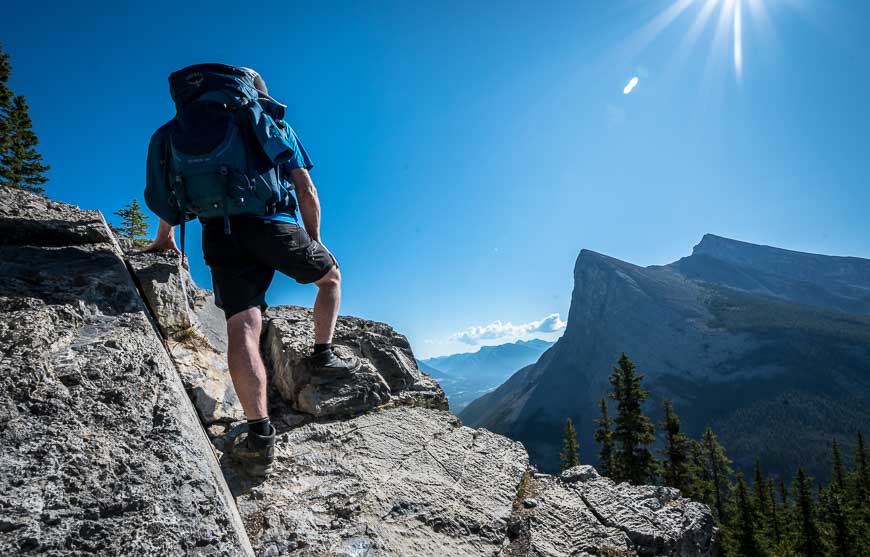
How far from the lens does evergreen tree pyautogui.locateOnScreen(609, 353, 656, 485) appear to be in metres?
26.3

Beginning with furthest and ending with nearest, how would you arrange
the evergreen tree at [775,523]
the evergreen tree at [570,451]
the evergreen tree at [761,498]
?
the evergreen tree at [761,498] < the evergreen tree at [775,523] < the evergreen tree at [570,451]

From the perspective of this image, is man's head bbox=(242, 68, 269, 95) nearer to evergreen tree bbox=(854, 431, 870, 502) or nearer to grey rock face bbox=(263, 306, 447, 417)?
grey rock face bbox=(263, 306, 447, 417)

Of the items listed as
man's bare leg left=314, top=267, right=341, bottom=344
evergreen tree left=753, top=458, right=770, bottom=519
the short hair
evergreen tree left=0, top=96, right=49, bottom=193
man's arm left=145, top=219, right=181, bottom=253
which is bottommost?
evergreen tree left=753, top=458, right=770, bottom=519

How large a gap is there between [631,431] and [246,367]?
30611 millimetres

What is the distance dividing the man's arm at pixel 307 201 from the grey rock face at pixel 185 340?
7.07 ft

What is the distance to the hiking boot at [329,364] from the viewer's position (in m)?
5.07

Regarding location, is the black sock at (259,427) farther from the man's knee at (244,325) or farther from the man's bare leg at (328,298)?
the man's bare leg at (328,298)

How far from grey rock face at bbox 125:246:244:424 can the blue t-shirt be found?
2085 mm

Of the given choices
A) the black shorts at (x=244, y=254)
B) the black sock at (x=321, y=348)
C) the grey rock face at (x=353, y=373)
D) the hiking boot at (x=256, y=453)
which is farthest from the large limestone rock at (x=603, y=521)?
the black shorts at (x=244, y=254)

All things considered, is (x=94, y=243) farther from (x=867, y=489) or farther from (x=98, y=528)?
(x=867, y=489)

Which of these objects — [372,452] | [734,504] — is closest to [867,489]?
[734,504]

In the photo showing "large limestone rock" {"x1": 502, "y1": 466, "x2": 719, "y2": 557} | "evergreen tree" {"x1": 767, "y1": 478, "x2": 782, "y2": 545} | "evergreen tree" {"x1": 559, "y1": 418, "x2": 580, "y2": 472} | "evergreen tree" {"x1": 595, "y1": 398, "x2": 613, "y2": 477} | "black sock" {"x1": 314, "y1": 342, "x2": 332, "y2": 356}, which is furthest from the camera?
"evergreen tree" {"x1": 767, "y1": 478, "x2": 782, "y2": 545}

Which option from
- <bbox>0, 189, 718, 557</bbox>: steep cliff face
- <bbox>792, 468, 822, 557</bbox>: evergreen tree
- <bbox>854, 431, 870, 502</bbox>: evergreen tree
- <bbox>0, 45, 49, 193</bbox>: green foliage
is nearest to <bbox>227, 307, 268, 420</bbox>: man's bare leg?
<bbox>0, 189, 718, 557</bbox>: steep cliff face

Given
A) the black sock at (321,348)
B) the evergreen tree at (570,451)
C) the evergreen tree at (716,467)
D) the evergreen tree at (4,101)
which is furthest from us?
the evergreen tree at (716,467)
